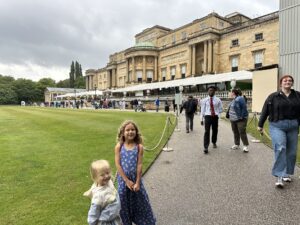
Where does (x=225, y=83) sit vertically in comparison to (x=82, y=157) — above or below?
above

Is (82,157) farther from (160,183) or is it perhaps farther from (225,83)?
(225,83)

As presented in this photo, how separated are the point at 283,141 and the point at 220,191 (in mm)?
1597

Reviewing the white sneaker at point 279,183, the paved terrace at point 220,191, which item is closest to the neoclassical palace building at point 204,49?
the paved terrace at point 220,191

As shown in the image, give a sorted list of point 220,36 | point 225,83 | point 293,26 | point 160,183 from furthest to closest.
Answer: point 220,36 → point 225,83 → point 293,26 → point 160,183

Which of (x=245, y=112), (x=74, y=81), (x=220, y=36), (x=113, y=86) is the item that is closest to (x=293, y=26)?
(x=245, y=112)

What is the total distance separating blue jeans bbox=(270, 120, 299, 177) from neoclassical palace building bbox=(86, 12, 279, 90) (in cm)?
3656

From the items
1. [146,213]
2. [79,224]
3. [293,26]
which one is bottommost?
[79,224]

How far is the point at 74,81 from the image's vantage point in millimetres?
141500

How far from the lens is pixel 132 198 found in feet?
13.0

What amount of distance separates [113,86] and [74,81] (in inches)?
2348

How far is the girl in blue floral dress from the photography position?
394 centimetres

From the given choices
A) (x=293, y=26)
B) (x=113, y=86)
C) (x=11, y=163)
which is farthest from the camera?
(x=113, y=86)

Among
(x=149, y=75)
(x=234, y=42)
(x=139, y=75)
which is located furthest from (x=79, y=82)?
(x=234, y=42)

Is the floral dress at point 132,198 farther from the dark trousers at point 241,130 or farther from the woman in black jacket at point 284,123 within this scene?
the dark trousers at point 241,130
